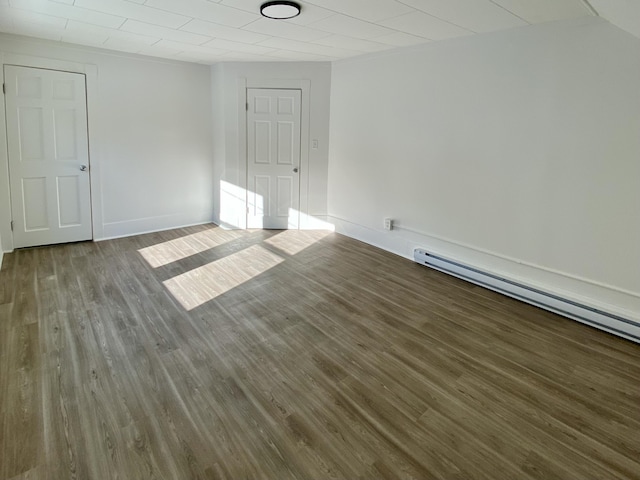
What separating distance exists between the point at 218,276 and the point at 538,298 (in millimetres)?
3028

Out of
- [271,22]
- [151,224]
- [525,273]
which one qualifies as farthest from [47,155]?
[525,273]

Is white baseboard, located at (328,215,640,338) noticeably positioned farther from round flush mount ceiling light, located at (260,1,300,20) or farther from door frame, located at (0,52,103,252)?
door frame, located at (0,52,103,252)

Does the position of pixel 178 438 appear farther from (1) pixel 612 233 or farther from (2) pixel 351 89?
(2) pixel 351 89

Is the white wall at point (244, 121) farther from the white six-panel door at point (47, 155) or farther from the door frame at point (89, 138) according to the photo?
the white six-panel door at point (47, 155)

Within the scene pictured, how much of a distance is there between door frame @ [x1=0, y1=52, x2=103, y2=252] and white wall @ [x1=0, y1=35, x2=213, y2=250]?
1cm

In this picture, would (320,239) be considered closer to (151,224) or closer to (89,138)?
(151,224)

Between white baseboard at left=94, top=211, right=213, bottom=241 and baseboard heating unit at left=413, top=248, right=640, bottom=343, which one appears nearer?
baseboard heating unit at left=413, top=248, right=640, bottom=343

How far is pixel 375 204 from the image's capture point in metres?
5.04

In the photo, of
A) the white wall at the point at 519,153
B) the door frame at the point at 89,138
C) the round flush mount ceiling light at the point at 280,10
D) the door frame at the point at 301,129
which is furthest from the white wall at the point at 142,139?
the round flush mount ceiling light at the point at 280,10

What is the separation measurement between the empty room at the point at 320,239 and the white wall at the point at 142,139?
30 millimetres

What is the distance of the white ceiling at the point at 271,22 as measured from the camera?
287cm

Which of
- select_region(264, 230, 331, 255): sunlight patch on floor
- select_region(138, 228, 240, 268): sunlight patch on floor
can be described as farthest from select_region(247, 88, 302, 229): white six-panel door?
select_region(138, 228, 240, 268): sunlight patch on floor

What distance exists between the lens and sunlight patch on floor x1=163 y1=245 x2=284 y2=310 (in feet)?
11.5

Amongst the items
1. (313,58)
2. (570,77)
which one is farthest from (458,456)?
(313,58)
